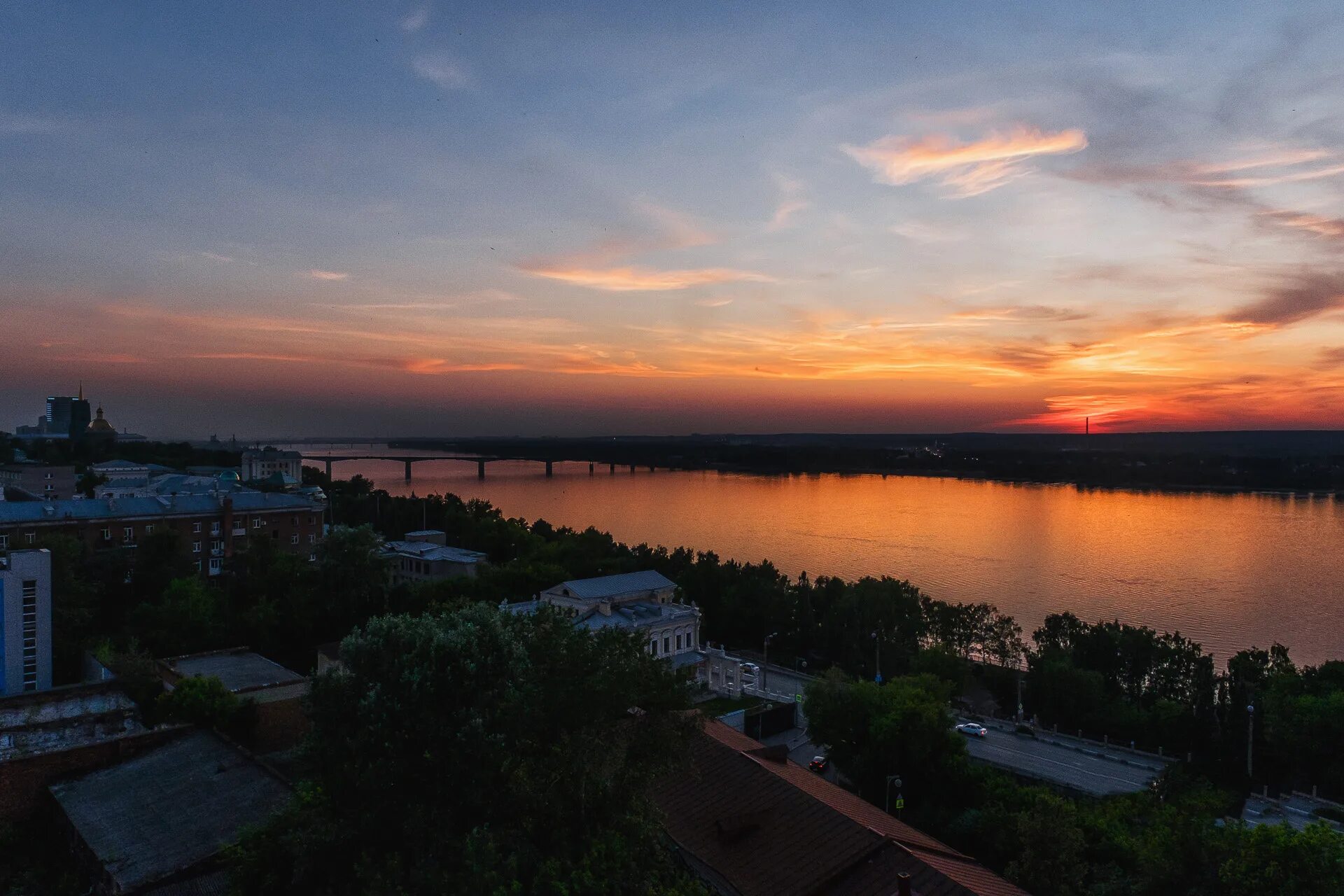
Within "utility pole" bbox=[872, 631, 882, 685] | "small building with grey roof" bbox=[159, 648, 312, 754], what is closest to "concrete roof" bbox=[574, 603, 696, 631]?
"utility pole" bbox=[872, 631, 882, 685]

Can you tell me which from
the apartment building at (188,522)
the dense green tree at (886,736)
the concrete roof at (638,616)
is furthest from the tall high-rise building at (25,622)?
the dense green tree at (886,736)

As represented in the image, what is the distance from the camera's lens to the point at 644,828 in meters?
6.31

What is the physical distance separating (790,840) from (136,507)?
2559cm

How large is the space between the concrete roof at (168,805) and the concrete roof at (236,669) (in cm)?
302

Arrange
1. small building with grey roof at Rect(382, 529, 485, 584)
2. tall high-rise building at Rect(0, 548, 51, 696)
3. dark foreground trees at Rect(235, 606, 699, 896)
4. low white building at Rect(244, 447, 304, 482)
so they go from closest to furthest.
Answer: dark foreground trees at Rect(235, 606, 699, 896), tall high-rise building at Rect(0, 548, 51, 696), small building with grey roof at Rect(382, 529, 485, 584), low white building at Rect(244, 447, 304, 482)

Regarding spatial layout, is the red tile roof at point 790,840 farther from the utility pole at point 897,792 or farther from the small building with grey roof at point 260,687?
the small building with grey roof at point 260,687

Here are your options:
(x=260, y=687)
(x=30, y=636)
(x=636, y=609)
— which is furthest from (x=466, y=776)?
(x=636, y=609)

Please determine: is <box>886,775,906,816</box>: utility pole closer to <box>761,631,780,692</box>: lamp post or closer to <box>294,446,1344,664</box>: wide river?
<box>761,631,780,692</box>: lamp post

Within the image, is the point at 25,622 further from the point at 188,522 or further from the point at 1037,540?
the point at 1037,540

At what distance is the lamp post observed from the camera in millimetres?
22147

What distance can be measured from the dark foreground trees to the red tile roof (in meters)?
1.19

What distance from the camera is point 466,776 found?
20.6ft

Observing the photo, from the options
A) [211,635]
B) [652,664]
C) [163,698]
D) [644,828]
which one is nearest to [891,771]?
[652,664]

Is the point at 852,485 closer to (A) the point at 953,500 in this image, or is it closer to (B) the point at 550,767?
(A) the point at 953,500
